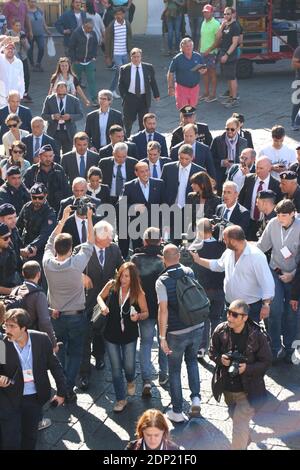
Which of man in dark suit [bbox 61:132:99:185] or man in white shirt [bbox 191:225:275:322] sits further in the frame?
man in dark suit [bbox 61:132:99:185]

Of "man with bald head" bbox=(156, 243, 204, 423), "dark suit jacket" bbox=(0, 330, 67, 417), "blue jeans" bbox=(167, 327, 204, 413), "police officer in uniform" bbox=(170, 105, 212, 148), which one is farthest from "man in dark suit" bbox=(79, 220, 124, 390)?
"police officer in uniform" bbox=(170, 105, 212, 148)

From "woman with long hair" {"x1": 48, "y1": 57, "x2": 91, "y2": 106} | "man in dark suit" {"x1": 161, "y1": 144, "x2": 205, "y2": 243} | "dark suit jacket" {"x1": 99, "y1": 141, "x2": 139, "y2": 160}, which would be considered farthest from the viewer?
"woman with long hair" {"x1": 48, "y1": 57, "x2": 91, "y2": 106}

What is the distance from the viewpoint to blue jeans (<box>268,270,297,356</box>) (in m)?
8.79

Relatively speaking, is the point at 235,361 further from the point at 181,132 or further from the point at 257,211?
the point at 181,132

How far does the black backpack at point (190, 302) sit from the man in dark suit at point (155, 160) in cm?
359

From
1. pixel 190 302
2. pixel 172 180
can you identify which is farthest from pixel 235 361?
pixel 172 180

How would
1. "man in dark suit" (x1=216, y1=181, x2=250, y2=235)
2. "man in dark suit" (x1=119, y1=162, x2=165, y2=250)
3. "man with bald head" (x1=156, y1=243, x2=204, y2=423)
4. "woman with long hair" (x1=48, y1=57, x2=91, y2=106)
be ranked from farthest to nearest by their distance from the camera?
"woman with long hair" (x1=48, y1=57, x2=91, y2=106)
"man in dark suit" (x1=119, y1=162, x2=165, y2=250)
"man in dark suit" (x1=216, y1=181, x2=250, y2=235)
"man with bald head" (x1=156, y1=243, x2=204, y2=423)

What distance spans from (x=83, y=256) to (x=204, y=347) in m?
1.64

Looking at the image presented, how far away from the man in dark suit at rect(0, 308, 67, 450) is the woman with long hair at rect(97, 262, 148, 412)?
91 centimetres

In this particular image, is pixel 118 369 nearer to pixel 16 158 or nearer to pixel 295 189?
pixel 295 189

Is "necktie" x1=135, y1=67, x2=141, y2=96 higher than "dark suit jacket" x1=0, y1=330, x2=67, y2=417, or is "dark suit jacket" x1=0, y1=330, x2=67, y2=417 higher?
"necktie" x1=135, y1=67, x2=141, y2=96

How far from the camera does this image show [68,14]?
63.6 ft

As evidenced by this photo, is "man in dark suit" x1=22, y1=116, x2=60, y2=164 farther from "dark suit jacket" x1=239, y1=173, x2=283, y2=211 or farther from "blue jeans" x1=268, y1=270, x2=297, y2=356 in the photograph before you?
"blue jeans" x1=268, y1=270, x2=297, y2=356
